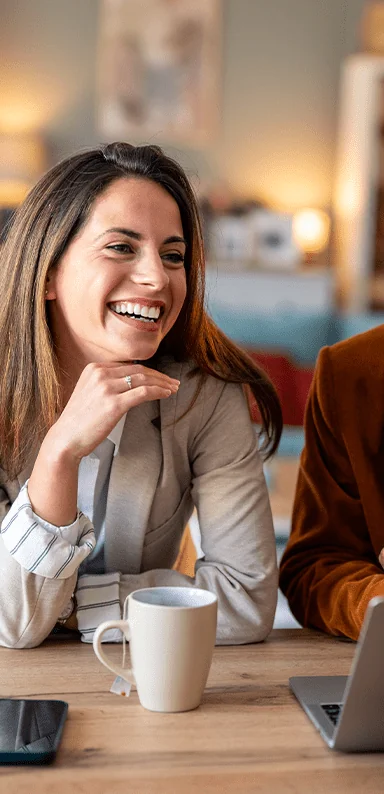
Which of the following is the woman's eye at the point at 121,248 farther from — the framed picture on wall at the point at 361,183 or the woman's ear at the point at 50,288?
the framed picture on wall at the point at 361,183

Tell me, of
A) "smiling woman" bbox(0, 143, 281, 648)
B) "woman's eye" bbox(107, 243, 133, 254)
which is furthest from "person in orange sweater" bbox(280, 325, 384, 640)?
"woman's eye" bbox(107, 243, 133, 254)

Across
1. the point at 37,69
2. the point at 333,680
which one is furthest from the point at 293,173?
the point at 333,680

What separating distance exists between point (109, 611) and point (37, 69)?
523cm

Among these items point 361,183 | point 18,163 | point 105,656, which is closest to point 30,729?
point 105,656

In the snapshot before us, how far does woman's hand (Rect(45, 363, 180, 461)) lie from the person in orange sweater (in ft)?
0.84

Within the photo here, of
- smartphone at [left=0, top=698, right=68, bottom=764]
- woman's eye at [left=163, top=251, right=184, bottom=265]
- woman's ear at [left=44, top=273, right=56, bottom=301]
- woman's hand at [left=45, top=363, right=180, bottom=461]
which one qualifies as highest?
woman's eye at [left=163, top=251, right=184, bottom=265]

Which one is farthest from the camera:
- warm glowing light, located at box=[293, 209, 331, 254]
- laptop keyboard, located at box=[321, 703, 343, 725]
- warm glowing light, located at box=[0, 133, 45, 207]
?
warm glowing light, located at box=[293, 209, 331, 254]

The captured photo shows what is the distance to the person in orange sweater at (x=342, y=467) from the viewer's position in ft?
3.64

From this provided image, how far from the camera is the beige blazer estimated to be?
3.27ft

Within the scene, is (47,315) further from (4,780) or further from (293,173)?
(293,173)

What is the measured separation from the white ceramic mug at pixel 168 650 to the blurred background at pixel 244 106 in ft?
15.6

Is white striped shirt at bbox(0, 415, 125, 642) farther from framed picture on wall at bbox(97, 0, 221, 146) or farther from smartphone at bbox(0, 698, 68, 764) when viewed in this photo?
framed picture on wall at bbox(97, 0, 221, 146)

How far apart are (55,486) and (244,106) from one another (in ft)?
17.3

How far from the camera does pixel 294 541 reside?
1112 mm
